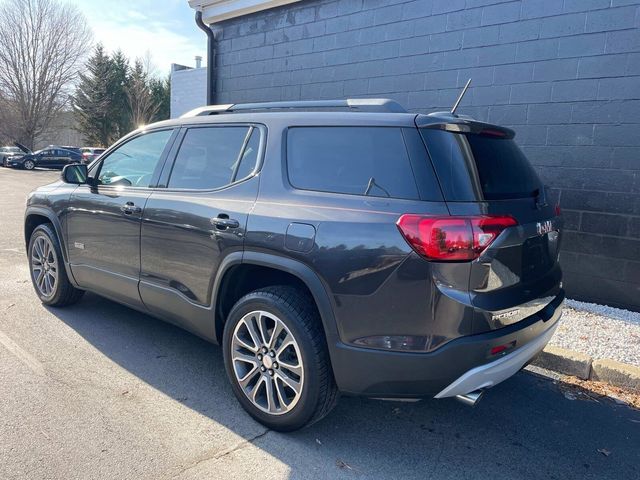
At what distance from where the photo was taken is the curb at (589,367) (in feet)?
12.1

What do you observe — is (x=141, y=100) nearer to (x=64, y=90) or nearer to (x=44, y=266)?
(x=64, y=90)

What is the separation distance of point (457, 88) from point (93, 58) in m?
41.8

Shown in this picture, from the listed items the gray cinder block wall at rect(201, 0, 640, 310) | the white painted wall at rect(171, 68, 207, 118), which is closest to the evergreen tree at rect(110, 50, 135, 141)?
the white painted wall at rect(171, 68, 207, 118)

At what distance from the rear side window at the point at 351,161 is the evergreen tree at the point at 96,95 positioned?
42.6 m

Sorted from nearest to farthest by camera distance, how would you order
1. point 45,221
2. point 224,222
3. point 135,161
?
point 224,222
point 135,161
point 45,221

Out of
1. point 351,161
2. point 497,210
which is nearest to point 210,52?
point 351,161

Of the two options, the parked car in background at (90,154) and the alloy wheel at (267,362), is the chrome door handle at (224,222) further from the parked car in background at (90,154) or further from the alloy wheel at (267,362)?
the parked car in background at (90,154)

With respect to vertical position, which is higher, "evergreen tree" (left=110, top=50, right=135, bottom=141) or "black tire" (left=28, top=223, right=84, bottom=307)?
"evergreen tree" (left=110, top=50, right=135, bottom=141)

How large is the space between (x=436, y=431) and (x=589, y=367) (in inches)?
62.5

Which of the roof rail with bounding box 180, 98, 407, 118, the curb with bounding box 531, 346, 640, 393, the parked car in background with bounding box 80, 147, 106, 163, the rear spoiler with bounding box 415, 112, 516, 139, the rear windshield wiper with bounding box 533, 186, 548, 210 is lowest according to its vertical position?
the curb with bounding box 531, 346, 640, 393

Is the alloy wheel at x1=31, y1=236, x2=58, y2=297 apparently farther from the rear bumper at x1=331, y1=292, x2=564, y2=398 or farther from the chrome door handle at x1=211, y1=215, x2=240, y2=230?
the rear bumper at x1=331, y1=292, x2=564, y2=398

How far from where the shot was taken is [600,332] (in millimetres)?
4508

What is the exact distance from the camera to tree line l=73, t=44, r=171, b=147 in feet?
130

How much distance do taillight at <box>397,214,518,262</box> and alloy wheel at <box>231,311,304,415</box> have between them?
899mm
